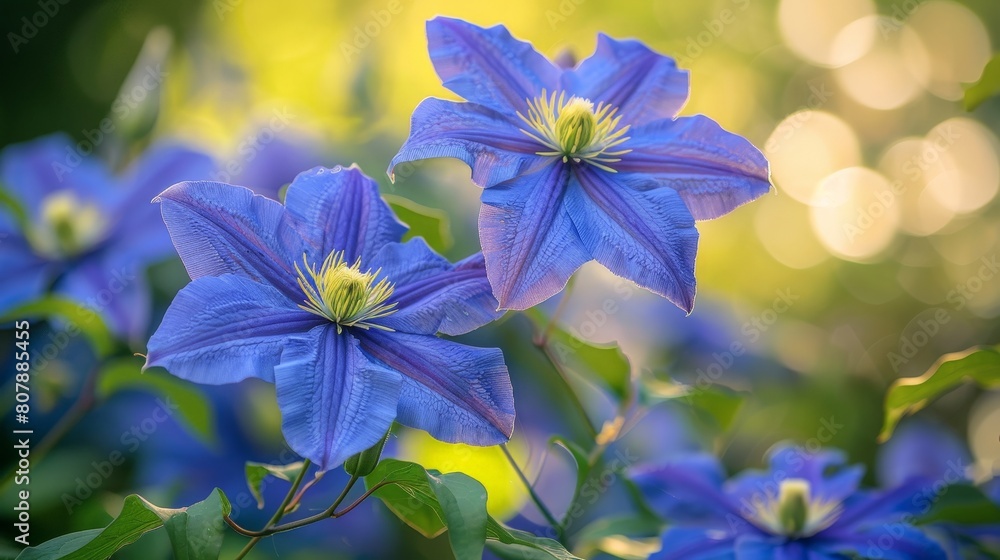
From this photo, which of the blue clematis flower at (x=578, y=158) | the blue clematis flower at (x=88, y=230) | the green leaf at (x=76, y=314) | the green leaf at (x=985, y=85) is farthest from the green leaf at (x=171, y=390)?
the green leaf at (x=985, y=85)

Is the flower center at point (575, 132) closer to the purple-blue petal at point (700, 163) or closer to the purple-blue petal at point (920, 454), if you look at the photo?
the purple-blue petal at point (700, 163)

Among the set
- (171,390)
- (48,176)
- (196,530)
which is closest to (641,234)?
(196,530)

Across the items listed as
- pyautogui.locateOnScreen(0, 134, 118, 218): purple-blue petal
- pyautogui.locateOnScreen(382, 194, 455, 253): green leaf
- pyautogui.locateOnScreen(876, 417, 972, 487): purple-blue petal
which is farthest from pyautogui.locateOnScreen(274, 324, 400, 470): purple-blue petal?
pyautogui.locateOnScreen(876, 417, 972, 487): purple-blue petal

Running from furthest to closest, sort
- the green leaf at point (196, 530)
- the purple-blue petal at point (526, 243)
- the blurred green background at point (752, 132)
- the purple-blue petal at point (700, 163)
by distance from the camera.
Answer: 1. the blurred green background at point (752, 132)
2. the purple-blue petal at point (700, 163)
3. the purple-blue petal at point (526, 243)
4. the green leaf at point (196, 530)

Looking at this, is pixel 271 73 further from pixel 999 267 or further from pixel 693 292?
pixel 999 267

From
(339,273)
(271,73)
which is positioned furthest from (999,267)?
(339,273)

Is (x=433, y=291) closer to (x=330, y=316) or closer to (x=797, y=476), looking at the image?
(x=330, y=316)

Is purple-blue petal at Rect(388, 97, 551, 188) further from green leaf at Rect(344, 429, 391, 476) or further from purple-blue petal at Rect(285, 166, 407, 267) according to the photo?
green leaf at Rect(344, 429, 391, 476)
